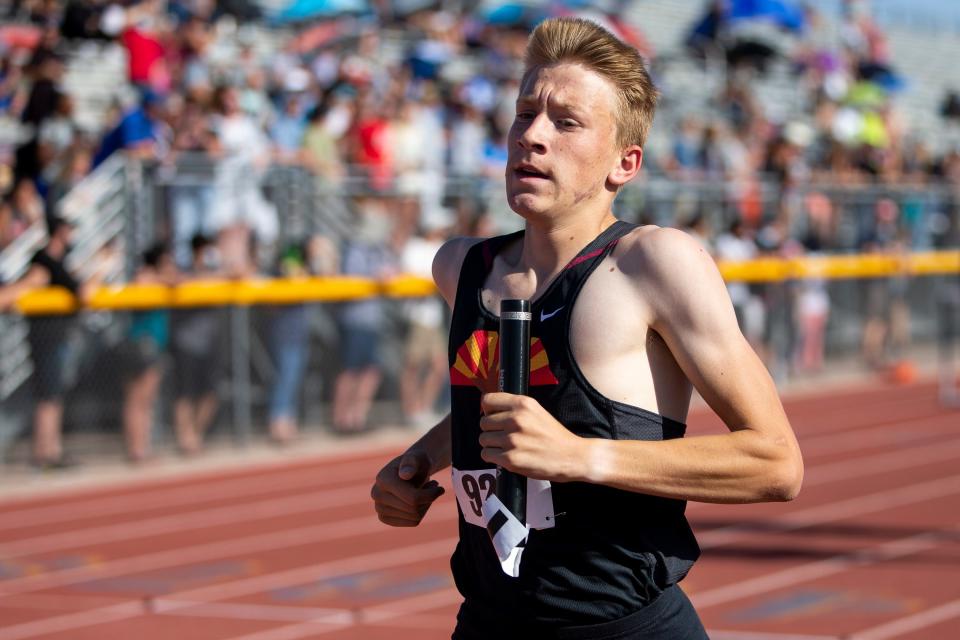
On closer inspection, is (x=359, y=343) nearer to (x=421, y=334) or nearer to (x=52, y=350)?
(x=421, y=334)

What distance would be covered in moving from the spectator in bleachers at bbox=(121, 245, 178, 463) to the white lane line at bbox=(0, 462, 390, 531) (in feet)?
2.47

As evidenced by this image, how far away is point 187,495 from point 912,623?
5.54 m

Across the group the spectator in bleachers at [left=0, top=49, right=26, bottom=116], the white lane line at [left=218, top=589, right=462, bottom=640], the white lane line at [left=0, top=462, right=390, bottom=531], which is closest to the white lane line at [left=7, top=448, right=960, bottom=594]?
the white lane line at [left=0, top=462, right=390, bottom=531]

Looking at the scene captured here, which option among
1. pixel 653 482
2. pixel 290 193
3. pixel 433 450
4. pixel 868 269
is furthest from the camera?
pixel 868 269

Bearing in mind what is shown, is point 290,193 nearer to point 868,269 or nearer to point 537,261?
point 868,269

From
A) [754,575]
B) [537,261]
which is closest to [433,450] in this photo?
[537,261]

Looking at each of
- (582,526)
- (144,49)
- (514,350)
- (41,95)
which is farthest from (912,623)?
(144,49)

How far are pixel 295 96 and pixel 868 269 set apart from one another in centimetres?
762

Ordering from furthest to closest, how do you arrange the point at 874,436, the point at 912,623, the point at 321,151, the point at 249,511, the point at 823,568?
the point at 321,151
the point at 874,436
the point at 249,511
the point at 823,568
the point at 912,623

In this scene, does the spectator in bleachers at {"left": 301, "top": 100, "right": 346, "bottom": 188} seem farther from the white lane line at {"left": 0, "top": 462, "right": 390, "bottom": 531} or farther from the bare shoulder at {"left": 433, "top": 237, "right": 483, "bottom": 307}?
the bare shoulder at {"left": 433, "top": 237, "right": 483, "bottom": 307}

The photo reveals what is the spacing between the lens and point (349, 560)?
8.01 m

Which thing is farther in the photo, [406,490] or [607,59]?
[406,490]

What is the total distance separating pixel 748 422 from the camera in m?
2.62

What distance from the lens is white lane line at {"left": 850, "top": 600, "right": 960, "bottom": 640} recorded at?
6281mm
